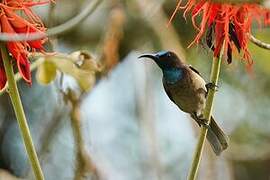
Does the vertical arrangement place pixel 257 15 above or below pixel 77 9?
above

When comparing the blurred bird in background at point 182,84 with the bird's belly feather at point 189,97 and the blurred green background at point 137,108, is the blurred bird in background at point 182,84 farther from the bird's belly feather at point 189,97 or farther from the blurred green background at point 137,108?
the blurred green background at point 137,108

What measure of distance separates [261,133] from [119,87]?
0.90 metres

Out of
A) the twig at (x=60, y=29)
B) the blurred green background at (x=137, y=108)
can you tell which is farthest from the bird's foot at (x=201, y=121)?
the blurred green background at (x=137, y=108)

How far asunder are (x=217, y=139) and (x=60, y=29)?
74 centimetres

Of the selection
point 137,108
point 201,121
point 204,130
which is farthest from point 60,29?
point 137,108

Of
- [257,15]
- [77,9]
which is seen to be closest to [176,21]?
[77,9]

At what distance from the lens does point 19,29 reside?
1.50m

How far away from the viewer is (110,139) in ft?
17.5

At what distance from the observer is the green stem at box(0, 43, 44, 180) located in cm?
139

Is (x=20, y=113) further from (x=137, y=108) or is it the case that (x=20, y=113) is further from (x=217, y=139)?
(x=137, y=108)

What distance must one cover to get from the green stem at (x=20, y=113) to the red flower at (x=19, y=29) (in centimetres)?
4

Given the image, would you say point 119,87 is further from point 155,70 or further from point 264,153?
point 264,153

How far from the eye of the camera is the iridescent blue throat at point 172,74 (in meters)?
2.29

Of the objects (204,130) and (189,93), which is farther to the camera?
(189,93)
